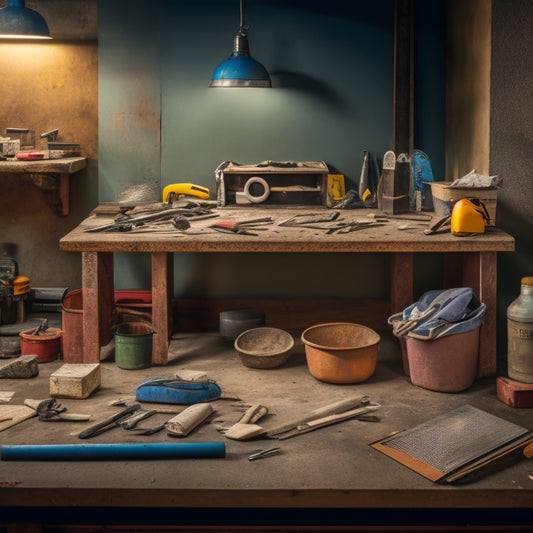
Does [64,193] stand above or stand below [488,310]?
above

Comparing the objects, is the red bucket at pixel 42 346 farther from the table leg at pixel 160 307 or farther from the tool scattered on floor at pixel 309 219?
the tool scattered on floor at pixel 309 219

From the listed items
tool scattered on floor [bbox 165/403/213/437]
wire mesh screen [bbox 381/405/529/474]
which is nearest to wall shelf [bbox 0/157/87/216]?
tool scattered on floor [bbox 165/403/213/437]

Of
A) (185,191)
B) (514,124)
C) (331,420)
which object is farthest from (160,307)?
(514,124)

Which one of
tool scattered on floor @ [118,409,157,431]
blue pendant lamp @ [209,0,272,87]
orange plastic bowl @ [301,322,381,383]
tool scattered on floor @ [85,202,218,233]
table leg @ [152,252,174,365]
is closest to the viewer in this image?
tool scattered on floor @ [118,409,157,431]

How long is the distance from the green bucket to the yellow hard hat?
188cm

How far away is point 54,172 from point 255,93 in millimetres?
1540

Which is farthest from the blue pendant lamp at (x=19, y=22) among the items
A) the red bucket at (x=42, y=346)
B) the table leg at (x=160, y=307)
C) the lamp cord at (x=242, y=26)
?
the red bucket at (x=42, y=346)

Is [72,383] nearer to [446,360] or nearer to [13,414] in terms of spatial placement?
[13,414]

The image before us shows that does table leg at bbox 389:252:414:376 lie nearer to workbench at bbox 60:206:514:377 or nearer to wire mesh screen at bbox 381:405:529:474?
workbench at bbox 60:206:514:377

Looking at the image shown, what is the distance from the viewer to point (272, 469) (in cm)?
356

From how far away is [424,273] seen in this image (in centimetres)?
609

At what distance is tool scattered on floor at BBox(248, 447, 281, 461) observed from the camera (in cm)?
367

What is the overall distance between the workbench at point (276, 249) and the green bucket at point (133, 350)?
6 cm

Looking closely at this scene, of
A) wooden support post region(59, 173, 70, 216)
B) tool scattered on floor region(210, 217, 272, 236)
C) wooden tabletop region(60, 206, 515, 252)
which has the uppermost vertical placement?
wooden support post region(59, 173, 70, 216)
